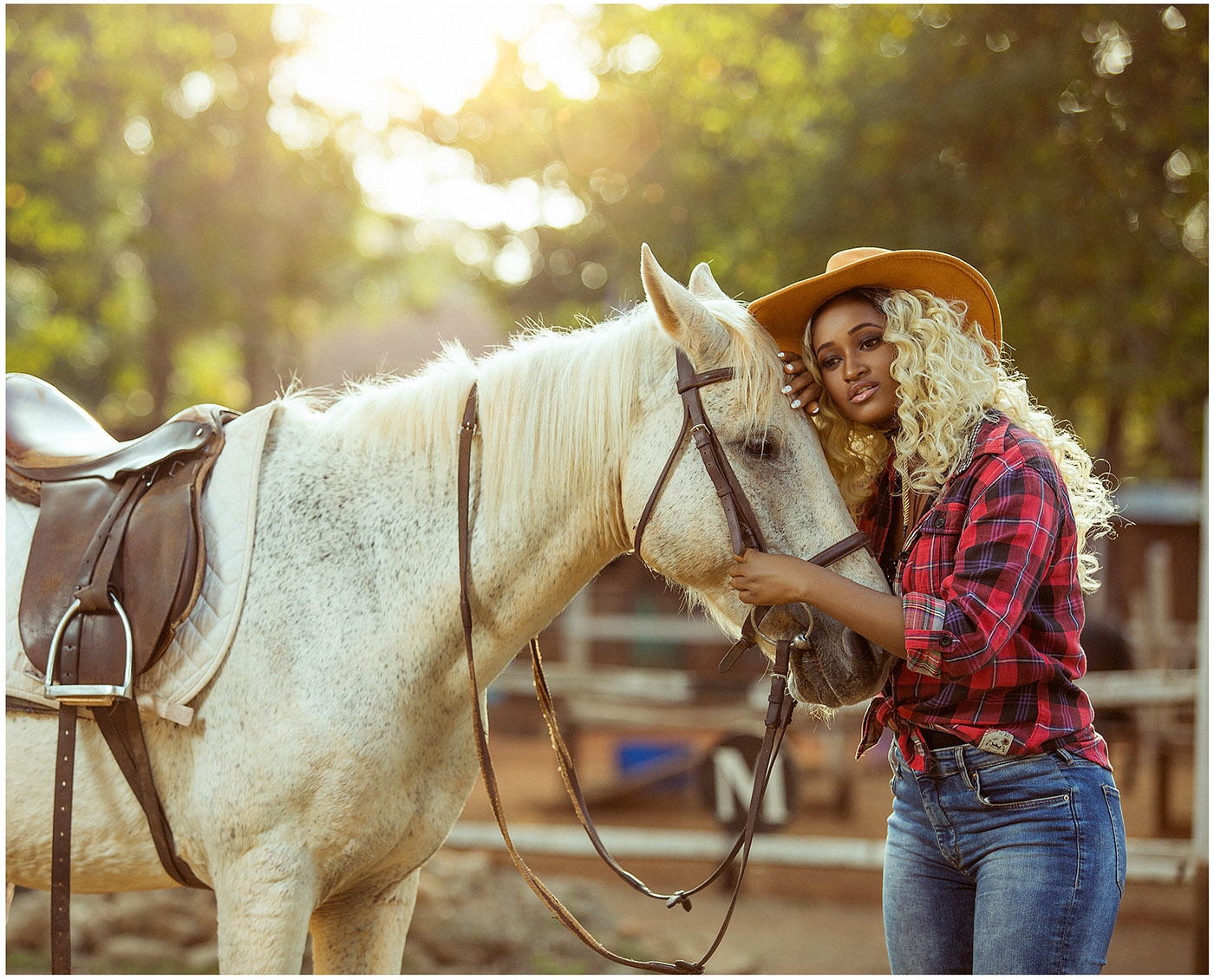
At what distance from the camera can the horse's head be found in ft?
6.21

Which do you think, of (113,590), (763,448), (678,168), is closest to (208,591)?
(113,590)

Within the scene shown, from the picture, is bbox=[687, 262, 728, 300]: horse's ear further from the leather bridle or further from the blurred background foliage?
the blurred background foliage

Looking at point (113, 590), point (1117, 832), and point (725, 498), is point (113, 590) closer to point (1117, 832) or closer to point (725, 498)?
point (725, 498)

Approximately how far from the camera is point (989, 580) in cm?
166

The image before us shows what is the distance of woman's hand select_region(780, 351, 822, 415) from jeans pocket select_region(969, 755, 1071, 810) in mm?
789

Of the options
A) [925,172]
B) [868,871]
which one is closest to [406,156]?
[925,172]

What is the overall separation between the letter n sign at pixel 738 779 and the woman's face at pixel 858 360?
3.54m

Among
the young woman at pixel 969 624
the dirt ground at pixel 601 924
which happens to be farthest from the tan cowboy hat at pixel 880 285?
the dirt ground at pixel 601 924

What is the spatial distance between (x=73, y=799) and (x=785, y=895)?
16.7 ft

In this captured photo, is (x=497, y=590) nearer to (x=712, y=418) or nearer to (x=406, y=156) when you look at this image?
(x=712, y=418)

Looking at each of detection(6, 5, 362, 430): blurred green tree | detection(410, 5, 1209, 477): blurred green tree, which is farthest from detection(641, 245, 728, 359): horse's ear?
detection(410, 5, 1209, 477): blurred green tree

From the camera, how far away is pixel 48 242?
9797mm

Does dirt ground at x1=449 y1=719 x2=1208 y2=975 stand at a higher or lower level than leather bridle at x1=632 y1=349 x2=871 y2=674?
lower

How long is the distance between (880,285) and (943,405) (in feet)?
1.17
